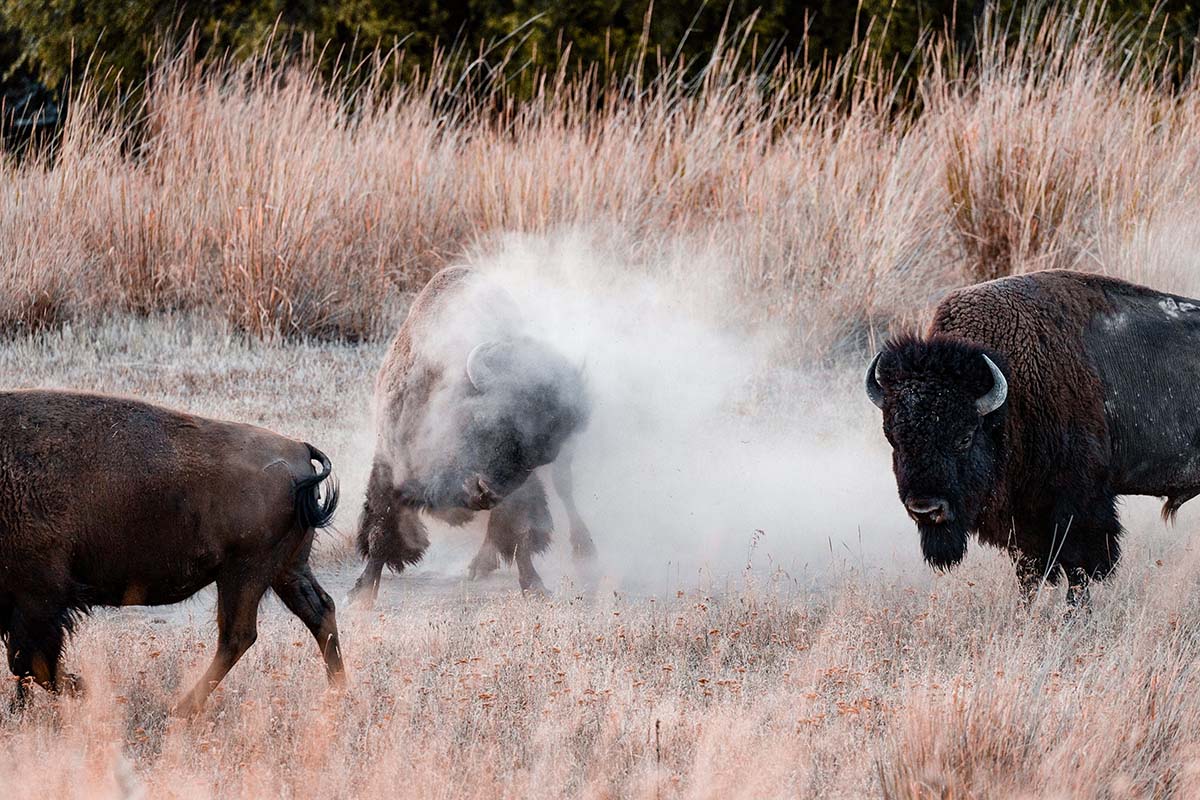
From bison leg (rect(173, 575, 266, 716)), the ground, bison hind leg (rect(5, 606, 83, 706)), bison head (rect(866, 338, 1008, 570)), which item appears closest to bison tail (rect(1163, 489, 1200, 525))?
the ground

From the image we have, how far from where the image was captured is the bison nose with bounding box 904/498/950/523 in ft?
19.2

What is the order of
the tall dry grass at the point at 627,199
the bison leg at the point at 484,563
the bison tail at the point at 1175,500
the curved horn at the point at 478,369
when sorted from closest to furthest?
the bison tail at the point at 1175,500, the curved horn at the point at 478,369, the bison leg at the point at 484,563, the tall dry grass at the point at 627,199

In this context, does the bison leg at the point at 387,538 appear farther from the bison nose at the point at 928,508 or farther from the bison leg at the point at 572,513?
the bison nose at the point at 928,508

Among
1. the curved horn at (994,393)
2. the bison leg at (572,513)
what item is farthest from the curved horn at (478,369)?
the curved horn at (994,393)

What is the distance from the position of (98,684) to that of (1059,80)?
9665mm

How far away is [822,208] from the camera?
41.6ft

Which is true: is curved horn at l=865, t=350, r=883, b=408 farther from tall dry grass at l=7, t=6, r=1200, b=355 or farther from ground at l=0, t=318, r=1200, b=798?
tall dry grass at l=7, t=6, r=1200, b=355

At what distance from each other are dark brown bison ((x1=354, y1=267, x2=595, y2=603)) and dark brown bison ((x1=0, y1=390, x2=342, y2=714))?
1.84 m

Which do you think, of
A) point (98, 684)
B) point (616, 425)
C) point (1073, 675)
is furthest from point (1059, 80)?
point (98, 684)

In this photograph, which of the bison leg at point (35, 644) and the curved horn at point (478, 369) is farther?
the curved horn at point (478, 369)

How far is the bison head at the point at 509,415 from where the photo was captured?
7.01 m

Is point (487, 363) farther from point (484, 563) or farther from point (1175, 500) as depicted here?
point (1175, 500)

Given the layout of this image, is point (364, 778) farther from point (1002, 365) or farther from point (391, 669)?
point (1002, 365)

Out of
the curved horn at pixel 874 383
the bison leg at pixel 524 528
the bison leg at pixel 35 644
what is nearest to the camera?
the bison leg at pixel 35 644
